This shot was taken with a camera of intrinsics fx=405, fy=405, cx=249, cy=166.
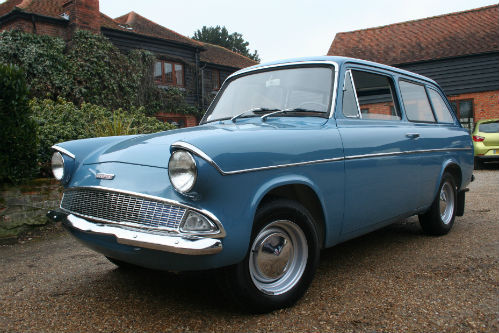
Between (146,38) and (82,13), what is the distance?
3336mm

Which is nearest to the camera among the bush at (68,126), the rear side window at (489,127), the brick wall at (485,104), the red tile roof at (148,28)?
the bush at (68,126)

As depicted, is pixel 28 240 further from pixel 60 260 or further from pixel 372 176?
pixel 372 176

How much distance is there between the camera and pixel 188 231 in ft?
6.77

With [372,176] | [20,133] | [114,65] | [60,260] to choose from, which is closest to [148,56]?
[114,65]

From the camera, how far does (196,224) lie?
208cm

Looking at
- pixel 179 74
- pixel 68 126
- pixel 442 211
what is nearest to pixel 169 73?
pixel 179 74

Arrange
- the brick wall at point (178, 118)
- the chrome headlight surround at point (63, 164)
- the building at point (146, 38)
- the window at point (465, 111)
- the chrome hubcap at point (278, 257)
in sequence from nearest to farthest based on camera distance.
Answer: the chrome hubcap at point (278, 257)
the chrome headlight surround at point (63, 164)
the building at point (146, 38)
the window at point (465, 111)
the brick wall at point (178, 118)

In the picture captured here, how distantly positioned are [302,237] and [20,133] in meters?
3.77

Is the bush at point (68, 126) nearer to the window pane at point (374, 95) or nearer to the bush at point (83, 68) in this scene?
the window pane at point (374, 95)

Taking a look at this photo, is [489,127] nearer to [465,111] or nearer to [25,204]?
[465,111]

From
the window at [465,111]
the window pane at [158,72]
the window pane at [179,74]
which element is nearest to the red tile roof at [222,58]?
the window pane at [179,74]

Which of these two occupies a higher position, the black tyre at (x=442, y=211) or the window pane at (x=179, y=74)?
the window pane at (x=179, y=74)

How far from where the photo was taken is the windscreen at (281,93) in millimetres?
3168

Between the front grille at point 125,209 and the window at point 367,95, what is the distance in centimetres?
169
